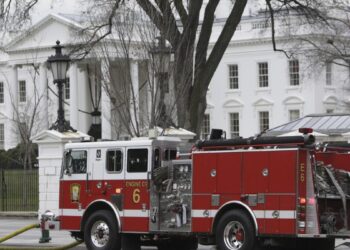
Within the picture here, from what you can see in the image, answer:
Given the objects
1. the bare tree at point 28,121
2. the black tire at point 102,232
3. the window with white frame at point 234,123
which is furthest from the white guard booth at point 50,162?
the window with white frame at point 234,123

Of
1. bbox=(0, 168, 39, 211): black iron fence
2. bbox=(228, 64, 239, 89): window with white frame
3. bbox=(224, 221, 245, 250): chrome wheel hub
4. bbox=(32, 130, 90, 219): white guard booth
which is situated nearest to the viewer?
bbox=(224, 221, 245, 250): chrome wheel hub

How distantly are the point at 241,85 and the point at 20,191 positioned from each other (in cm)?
4066

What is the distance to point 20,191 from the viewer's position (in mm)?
38625

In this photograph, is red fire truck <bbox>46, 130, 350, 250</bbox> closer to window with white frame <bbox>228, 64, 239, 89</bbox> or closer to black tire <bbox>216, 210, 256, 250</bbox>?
black tire <bbox>216, 210, 256, 250</bbox>

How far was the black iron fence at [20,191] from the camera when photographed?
126 feet

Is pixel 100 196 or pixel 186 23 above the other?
pixel 186 23

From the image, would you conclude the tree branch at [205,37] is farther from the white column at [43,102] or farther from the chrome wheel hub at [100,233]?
the white column at [43,102]

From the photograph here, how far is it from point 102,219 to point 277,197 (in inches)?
182

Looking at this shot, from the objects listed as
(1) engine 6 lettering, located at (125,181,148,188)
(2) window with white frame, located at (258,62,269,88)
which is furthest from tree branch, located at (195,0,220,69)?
(2) window with white frame, located at (258,62,269,88)

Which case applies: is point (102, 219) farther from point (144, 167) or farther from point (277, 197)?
point (277, 197)

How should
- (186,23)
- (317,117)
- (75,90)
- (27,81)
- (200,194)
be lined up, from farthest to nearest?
(27,81)
(75,90)
(317,117)
(186,23)
(200,194)

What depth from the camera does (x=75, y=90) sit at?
78375 mm

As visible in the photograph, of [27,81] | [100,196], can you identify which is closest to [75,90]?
[27,81]

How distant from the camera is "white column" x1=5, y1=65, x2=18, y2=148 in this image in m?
78.6
